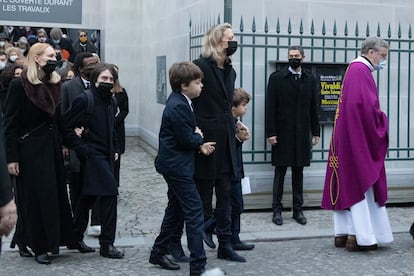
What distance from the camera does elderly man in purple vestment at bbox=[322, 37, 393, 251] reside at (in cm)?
693

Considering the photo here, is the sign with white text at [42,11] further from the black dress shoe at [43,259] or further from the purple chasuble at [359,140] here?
the purple chasuble at [359,140]

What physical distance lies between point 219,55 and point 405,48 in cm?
363

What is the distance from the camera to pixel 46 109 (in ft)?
21.4

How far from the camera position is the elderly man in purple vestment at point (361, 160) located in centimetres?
693

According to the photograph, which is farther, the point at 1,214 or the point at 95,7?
the point at 95,7

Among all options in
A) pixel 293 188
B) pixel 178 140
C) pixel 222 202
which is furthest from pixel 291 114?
pixel 178 140

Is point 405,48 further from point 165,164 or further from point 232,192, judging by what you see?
point 165,164

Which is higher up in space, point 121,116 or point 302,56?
point 302,56

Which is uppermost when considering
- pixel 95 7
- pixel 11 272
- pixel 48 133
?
pixel 95 7

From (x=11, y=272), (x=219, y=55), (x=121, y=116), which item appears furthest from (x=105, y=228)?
(x=121, y=116)

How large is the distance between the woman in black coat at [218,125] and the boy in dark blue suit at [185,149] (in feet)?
0.70

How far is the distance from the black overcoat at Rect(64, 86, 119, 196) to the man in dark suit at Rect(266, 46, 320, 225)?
2.23m

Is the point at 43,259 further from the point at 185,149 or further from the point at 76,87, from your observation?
the point at 76,87

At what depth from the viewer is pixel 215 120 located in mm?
6391
